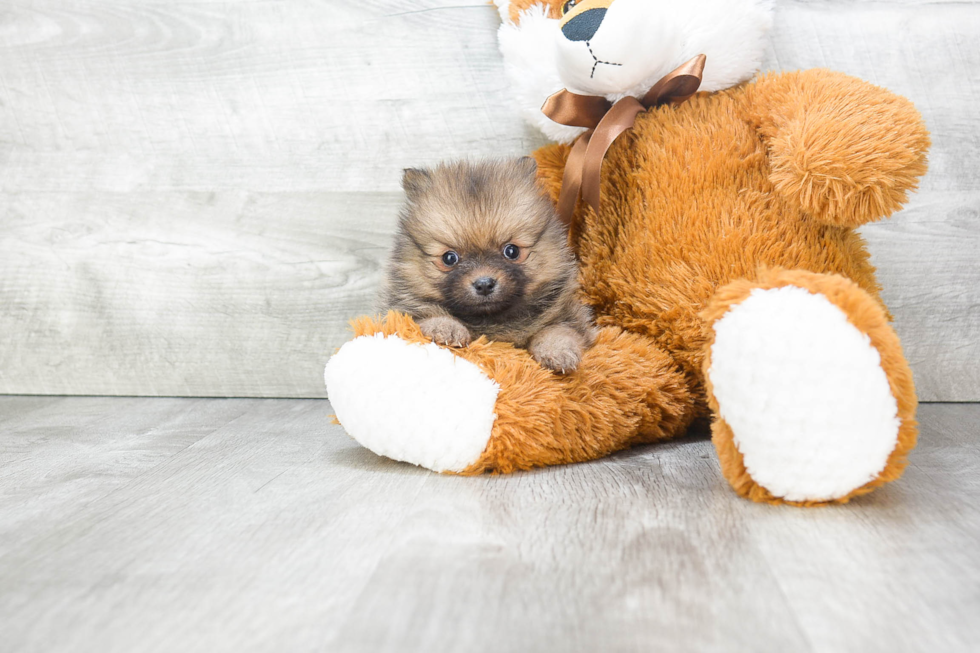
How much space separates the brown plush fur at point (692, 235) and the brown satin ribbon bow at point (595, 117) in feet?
0.11

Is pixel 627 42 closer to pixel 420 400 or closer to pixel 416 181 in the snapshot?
pixel 416 181

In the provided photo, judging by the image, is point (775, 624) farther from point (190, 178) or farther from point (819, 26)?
point (190, 178)

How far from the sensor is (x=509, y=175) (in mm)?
1209

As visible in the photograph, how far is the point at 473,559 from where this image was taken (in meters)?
0.80

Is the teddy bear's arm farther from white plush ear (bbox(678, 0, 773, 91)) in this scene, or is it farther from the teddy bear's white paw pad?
the teddy bear's white paw pad

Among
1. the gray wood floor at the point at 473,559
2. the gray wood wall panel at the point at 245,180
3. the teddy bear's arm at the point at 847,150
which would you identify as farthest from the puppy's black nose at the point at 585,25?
the gray wood floor at the point at 473,559

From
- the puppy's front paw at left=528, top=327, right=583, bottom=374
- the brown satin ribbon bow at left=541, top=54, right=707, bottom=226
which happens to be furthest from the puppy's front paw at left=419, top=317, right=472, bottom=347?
the brown satin ribbon bow at left=541, top=54, right=707, bottom=226

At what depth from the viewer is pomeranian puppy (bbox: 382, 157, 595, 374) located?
1.13m

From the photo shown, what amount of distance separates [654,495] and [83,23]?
5.26 ft

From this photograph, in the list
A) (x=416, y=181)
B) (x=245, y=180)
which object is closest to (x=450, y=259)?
(x=416, y=181)

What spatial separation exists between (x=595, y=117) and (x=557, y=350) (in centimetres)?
46

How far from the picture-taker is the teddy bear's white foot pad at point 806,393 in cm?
86

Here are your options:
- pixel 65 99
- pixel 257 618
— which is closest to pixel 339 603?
pixel 257 618

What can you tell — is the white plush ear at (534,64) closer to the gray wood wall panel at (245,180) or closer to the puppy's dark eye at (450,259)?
the gray wood wall panel at (245,180)
